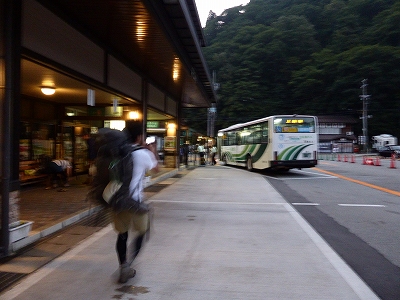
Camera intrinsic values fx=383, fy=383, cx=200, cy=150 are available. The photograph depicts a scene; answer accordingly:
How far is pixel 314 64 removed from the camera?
6531 cm

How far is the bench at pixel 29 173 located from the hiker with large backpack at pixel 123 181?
27.6ft

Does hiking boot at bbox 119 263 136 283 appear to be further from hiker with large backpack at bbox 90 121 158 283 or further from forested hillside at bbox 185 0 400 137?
forested hillside at bbox 185 0 400 137

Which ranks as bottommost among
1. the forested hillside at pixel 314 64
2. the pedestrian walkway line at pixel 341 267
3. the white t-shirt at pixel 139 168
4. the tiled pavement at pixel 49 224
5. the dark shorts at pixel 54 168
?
the pedestrian walkway line at pixel 341 267

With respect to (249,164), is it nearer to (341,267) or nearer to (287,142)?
(287,142)

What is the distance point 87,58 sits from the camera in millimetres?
9141

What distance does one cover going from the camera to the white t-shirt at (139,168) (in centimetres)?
425

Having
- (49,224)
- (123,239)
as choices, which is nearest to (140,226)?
(123,239)

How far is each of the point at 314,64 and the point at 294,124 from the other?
50285 millimetres

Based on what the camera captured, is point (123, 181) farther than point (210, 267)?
No

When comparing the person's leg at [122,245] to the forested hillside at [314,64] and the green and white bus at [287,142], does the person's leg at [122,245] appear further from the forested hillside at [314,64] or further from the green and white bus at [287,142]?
the forested hillside at [314,64]

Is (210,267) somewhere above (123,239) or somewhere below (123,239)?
below

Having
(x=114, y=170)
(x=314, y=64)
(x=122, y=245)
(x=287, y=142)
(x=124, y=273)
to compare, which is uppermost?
(x=314, y=64)

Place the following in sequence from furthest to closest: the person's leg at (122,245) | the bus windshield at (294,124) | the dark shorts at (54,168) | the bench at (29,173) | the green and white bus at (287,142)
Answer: the bus windshield at (294,124) < the green and white bus at (287,142) < the bench at (29,173) < the dark shorts at (54,168) < the person's leg at (122,245)

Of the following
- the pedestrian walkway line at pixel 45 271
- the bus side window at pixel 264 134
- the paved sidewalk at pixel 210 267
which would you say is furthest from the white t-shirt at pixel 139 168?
the bus side window at pixel 264 134
